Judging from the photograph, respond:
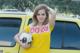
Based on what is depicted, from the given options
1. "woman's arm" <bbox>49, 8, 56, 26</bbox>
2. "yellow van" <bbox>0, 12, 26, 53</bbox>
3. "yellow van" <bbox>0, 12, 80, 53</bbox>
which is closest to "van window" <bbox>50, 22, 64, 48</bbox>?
"yellow van" <bbox>0, 12, 80, 53</bbox>

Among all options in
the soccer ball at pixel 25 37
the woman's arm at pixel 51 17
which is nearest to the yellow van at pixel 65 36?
the woman's arm at pixel 51 17

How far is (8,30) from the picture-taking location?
5430 millimetres

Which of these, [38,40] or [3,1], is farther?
[3,1]

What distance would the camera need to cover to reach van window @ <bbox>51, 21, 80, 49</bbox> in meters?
5.29

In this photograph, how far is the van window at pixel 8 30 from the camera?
5.33 metres

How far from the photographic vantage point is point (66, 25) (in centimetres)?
540

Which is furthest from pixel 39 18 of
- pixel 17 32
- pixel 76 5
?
pixel 76 5

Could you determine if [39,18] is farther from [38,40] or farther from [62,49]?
[62,49]

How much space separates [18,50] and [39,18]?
0.68 metres

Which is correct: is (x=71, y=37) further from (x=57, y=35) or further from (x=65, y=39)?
(x=57, y=35)

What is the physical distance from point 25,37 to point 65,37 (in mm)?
720

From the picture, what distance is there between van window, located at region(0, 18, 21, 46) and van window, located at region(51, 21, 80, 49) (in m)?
0.61

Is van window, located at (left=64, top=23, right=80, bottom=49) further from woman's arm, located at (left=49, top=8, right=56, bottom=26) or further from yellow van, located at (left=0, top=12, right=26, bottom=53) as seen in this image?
yellow van, located at (left=0, top=12, right=26, bottom=53)

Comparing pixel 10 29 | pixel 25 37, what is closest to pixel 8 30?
pixel 10 29
